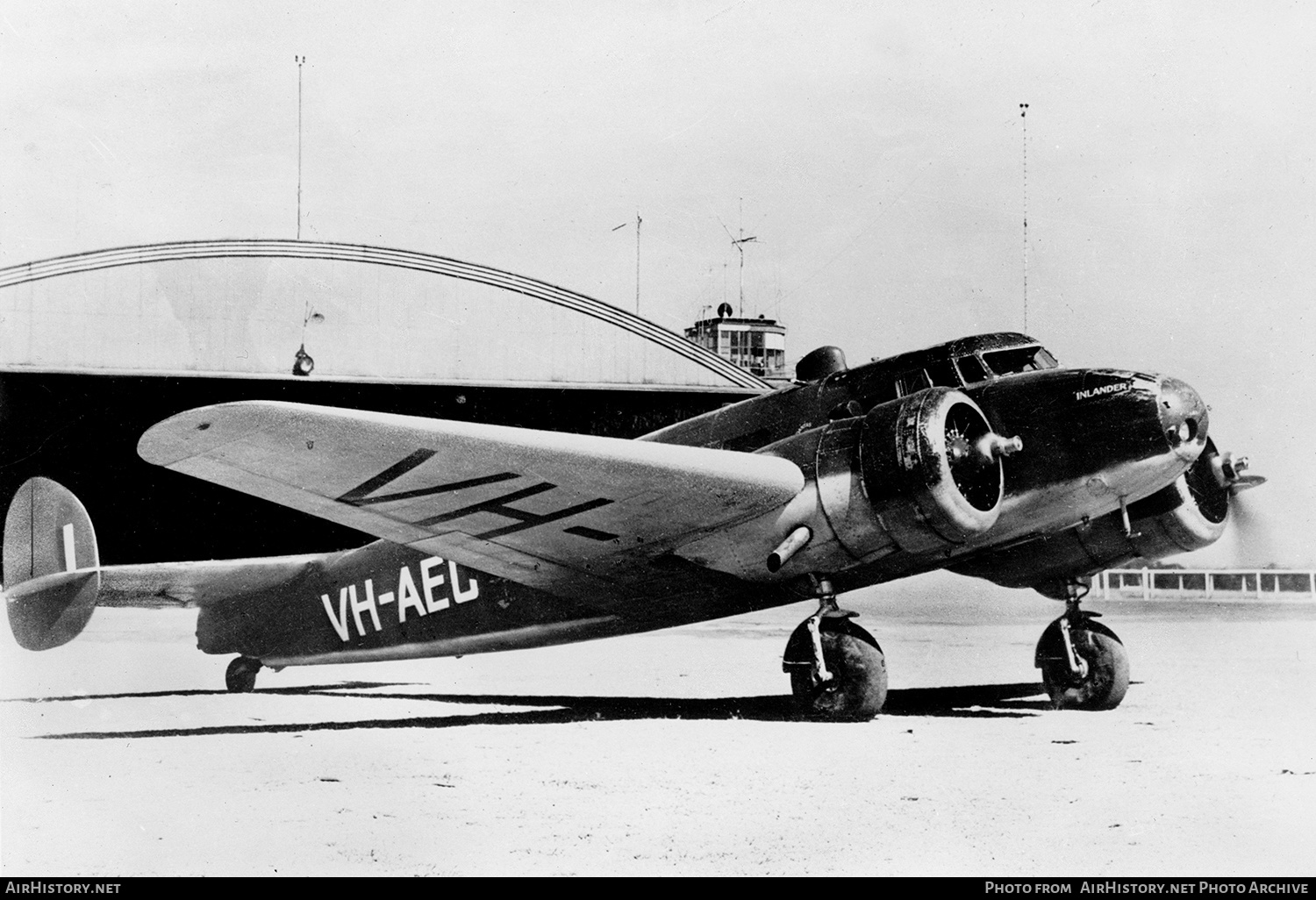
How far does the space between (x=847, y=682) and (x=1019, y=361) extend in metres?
3.11

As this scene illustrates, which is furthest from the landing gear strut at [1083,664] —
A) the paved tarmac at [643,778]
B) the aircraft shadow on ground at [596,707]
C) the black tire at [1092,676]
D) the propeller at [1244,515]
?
the propeller at [1244,515]

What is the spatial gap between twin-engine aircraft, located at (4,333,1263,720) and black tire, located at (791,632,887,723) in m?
0.02

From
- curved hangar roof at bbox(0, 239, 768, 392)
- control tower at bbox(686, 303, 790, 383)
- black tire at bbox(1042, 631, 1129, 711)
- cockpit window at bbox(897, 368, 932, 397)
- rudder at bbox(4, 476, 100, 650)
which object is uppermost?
control tower at bbox(686, 303, 790, 383)

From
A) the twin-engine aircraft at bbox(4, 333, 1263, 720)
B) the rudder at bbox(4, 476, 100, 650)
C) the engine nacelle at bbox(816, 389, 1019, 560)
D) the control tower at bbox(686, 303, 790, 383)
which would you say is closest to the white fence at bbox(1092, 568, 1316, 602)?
the control tower at bbox(686, 303, 790, 383)

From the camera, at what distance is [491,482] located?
26.7ft

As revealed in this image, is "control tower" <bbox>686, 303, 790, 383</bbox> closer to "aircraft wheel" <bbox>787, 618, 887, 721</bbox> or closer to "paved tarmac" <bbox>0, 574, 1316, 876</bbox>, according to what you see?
"paved tarmac" <bbox>0, 574, 1316, 876</bbox>

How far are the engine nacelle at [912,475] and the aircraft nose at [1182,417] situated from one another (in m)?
1.26

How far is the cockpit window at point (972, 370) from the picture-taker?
9.21 metres

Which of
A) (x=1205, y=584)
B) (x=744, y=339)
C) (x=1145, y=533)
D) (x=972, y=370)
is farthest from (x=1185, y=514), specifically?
(x=744, y=339)

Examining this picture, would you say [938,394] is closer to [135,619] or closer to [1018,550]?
[1018,550]

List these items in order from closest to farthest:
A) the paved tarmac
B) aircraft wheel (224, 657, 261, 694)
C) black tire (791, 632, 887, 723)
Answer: the paved tarmac
black tire (791, 632, 887, 723)
aircraft wheel (224, 657, 261, 694)

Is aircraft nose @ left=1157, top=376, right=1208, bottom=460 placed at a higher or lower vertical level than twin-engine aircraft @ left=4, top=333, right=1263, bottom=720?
higher

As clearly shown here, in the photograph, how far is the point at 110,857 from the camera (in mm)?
5379

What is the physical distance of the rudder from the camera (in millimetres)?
9266
